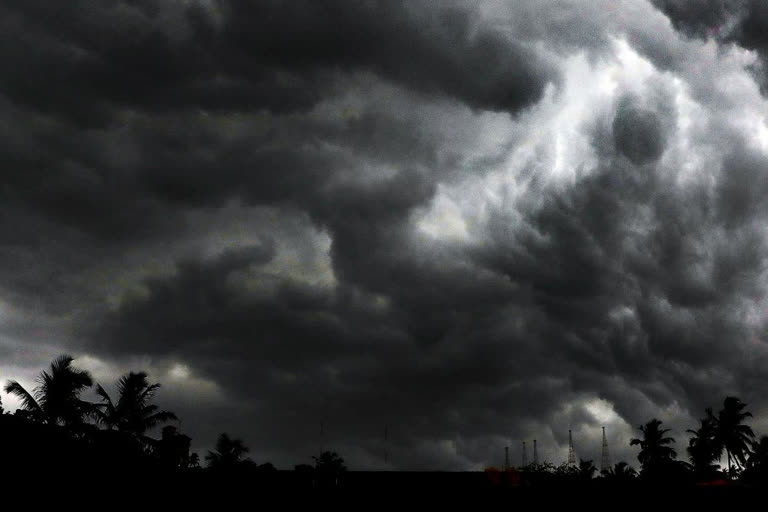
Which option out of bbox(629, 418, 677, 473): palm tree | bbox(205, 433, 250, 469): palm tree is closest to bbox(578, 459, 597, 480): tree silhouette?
bbox(629, 418, 677, 473): palm tree

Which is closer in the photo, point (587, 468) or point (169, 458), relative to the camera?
point (169, 458)

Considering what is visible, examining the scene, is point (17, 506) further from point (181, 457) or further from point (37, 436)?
point (181, 457)

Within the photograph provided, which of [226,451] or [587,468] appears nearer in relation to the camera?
[226,451]

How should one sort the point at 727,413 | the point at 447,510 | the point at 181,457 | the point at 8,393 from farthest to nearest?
the point at 727,413 → the point at 181,457 → the point at 8,393 → the point at 447,510

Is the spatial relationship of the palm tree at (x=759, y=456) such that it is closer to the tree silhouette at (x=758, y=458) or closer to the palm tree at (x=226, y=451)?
the tree silhouette at (x=758, y=458)

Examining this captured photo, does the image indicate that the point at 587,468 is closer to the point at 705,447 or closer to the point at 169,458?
the point at 705,447

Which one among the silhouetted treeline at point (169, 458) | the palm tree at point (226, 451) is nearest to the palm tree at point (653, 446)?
the silhouetted treeline at point (169, 458)

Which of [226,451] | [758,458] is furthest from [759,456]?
[226,451]

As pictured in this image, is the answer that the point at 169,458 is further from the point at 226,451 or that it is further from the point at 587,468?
the point at 587,468

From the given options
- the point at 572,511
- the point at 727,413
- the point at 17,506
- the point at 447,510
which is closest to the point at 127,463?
the point at 17,506

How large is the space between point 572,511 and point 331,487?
7.67m

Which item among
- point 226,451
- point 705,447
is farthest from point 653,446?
point 226,451

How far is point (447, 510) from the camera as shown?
2231cm

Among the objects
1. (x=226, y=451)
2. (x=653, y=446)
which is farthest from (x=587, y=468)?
(x=226, y=451)
